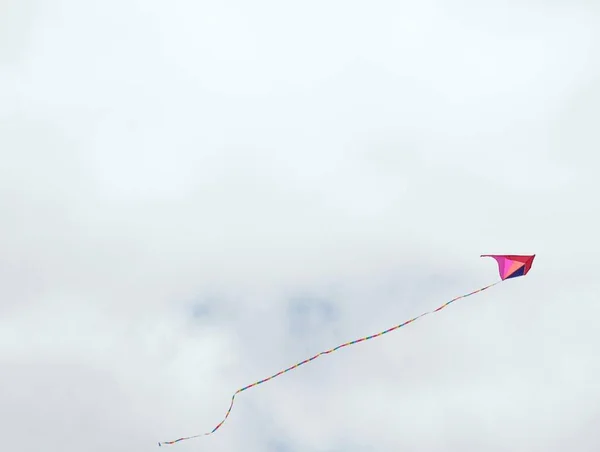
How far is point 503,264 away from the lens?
215 feet
